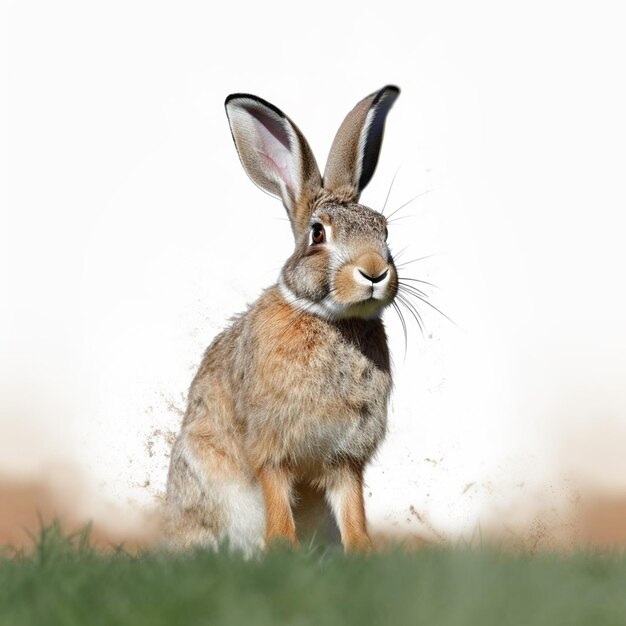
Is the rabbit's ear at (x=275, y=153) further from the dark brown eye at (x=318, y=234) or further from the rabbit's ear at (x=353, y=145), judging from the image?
the dark brown eye at (x=318, y=234)

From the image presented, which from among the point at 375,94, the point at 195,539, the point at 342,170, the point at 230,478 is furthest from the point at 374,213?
the point at 195,539

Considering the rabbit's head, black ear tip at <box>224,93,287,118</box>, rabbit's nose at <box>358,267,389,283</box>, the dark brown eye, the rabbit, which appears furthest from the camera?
black ear tip at <box>224,93,287,118</box>

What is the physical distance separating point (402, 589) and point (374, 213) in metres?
3.67

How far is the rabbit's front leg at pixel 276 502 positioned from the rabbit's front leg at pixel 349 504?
1.02ft

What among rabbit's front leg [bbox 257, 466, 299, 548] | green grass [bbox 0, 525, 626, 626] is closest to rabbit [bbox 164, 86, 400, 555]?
rabbit's front leg [bbox 257, 466, 299, 548]

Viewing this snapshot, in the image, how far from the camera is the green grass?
2.68m

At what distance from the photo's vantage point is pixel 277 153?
262 inches

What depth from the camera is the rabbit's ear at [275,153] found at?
6.41 m

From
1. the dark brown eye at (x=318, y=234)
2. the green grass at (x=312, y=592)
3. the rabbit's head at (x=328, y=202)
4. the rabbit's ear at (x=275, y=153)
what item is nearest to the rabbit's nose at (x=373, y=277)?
the rabbit's head at (x=328, y=202)

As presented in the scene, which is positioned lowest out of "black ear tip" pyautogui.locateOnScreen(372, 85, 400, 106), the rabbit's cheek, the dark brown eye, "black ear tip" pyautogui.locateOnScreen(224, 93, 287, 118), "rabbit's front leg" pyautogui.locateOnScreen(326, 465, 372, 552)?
"rabbit's front leg" pyautogui.locateOnScreen(326, 465, 372, 552)

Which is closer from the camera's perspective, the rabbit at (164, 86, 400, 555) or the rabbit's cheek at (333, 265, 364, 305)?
Result: the rabbit's cheek at (333, 265, 364, 305)

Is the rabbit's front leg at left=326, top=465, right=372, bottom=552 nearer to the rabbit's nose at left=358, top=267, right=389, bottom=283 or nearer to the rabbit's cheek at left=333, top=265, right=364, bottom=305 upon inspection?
the rabbit's cheek at left=333, top=265, right=364, bottom=305

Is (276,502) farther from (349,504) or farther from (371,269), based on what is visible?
(371,269)

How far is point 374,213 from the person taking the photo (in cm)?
623
